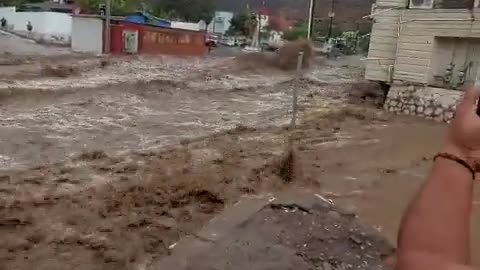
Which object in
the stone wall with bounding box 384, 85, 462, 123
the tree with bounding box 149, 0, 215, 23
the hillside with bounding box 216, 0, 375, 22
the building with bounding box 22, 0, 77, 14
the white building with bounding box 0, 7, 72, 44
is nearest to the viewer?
the stone wall with bounding box 384, 85, 462, 123

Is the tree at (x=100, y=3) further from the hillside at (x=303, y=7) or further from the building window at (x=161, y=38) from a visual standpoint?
the hillside at (x=303, y=7)

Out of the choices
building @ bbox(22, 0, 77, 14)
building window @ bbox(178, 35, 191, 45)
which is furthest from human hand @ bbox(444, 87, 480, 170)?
building @ bbox(22, 0, 77, 14)

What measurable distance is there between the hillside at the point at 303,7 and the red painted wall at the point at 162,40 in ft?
71.2

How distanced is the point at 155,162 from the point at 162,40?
2271 centimetres

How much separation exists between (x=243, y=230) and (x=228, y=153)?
556 cm

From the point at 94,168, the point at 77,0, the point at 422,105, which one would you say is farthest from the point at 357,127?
the point at 77,0

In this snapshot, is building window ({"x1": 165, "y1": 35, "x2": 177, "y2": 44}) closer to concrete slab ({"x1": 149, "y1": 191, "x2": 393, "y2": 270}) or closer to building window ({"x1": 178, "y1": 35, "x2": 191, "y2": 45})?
building window ({"x1": 178, "y1": 35, "x2": 191, "y2": 45})

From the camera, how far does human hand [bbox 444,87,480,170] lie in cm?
96

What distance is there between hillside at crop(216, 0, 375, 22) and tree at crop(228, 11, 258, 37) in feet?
29.3

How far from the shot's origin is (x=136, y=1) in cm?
4203

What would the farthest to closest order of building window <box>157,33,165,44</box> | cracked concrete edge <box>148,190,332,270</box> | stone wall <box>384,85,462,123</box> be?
building window <box>157,33,165,44</box>, stone wall <box>384,85,462,123</box>, cracked concrete edge <box>148,190,332,270</box>

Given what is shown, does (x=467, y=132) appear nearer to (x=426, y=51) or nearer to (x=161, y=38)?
(x=426, y=51)

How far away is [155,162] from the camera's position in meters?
8.66

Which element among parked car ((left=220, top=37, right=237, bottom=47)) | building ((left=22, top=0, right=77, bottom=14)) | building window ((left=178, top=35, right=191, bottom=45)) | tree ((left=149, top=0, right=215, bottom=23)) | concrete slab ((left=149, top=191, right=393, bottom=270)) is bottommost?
parked car ((left=220, top=37, right=237, bottom=47))
